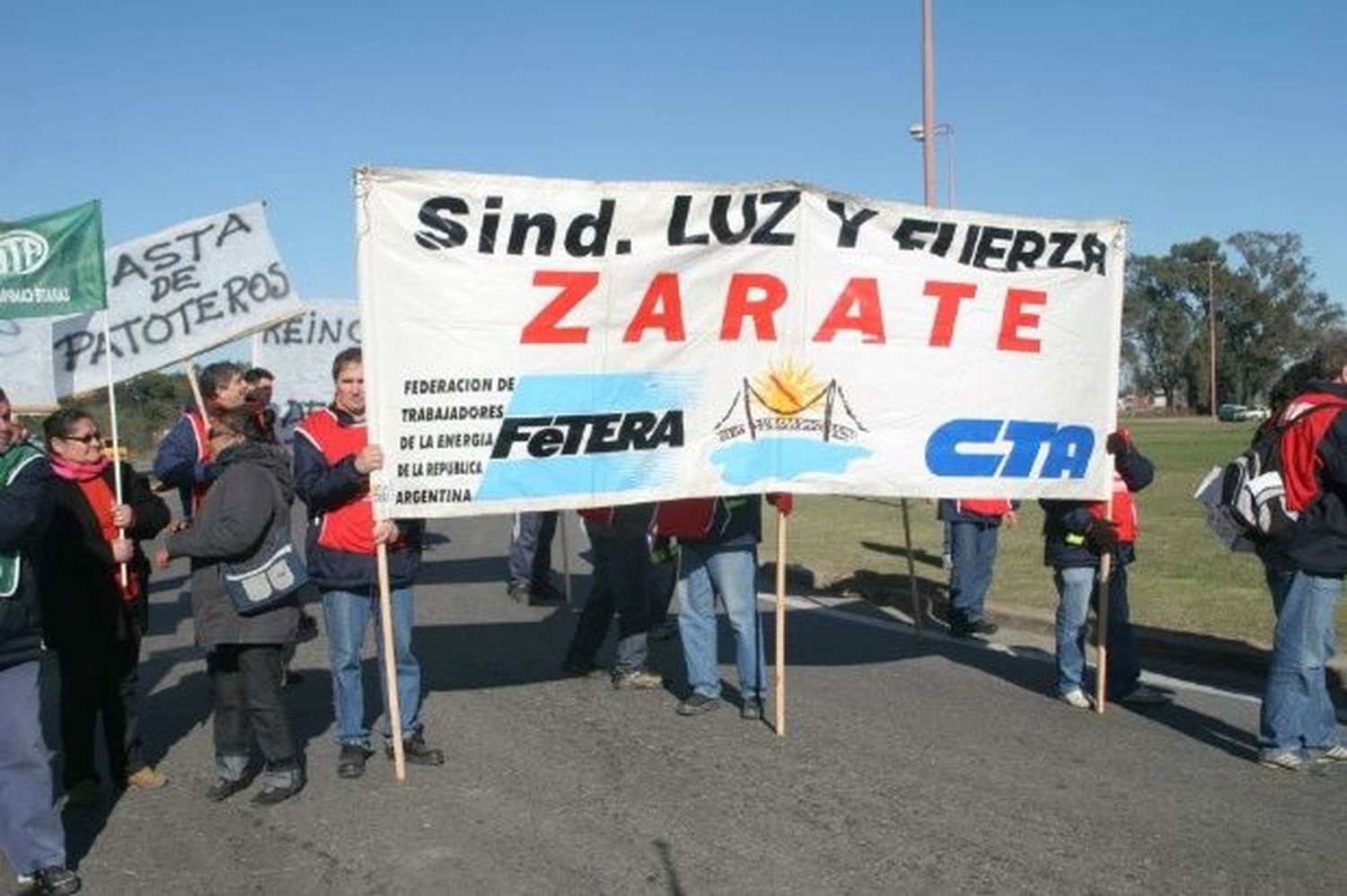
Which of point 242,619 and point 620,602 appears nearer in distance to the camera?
point 242,619

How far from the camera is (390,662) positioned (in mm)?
5527

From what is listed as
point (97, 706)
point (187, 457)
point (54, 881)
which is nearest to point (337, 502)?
point (97, 706)

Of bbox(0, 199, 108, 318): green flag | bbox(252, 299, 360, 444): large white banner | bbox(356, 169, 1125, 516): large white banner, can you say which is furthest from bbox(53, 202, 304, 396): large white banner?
bbox(252, 299, 360, 444): large white banner

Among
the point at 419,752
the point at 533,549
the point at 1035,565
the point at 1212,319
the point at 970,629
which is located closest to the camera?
the point at 419,752

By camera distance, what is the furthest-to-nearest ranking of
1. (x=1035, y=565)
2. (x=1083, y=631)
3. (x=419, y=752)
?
1. (x=1035, y=565)
2. (x=1083, y=631)
3. (x=419, y=752)

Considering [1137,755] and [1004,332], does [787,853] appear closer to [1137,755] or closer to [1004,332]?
[1137,755]

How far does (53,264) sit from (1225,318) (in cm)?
11316

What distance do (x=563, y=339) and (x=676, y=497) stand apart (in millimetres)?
955

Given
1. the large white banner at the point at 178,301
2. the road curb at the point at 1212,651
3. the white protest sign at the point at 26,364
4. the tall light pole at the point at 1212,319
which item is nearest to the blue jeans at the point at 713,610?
the road curb at the point at 1212,651

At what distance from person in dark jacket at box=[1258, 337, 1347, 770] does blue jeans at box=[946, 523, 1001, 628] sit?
3.23 metres

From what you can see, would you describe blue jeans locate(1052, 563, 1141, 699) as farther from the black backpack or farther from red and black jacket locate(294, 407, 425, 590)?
red and black jacket locate(294, 407, 425, 590)

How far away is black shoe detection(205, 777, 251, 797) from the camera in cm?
544

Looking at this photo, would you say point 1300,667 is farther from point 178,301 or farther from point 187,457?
point 178,301

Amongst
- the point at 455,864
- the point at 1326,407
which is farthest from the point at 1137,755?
the point at 455,864
